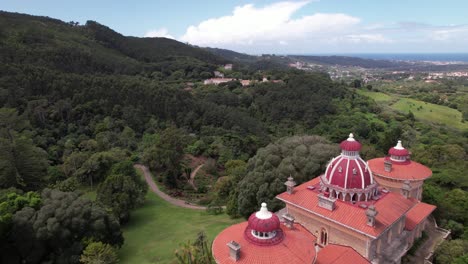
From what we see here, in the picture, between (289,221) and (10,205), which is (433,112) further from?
(10,205)

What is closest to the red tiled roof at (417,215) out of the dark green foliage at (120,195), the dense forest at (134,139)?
the dense forest at (134,139)

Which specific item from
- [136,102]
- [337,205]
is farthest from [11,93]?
[337,205]

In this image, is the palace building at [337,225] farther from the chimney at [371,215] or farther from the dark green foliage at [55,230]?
the dark green foliage at [55,230]

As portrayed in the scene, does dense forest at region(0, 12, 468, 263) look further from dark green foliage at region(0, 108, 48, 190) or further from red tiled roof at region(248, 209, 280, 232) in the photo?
red tiled roof at region(248, 209, 280, 232)

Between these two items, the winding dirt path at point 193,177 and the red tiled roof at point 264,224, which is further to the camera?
the winding dirt path at point 193,177

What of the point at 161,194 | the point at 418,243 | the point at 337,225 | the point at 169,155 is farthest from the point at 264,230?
the point at 169,155

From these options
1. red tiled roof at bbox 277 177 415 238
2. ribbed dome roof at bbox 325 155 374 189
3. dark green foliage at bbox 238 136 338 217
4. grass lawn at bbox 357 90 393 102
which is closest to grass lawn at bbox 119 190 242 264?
dark green foliage at bbox 238 136 338 217
